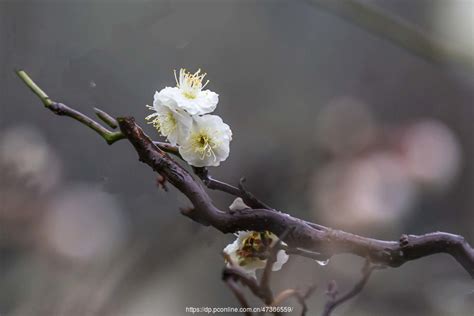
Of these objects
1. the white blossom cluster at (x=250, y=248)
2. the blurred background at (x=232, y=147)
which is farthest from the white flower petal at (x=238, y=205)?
the blurred background at (x=232, y=147)

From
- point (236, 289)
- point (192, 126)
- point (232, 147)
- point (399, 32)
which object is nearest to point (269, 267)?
point (236, 289)

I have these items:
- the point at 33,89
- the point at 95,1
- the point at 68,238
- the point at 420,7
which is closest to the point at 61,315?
the point at 68,238

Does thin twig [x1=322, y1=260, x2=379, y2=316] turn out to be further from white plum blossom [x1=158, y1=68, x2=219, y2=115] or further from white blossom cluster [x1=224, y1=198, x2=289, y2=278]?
white plum blossom [x1=158, y1=68, x2=219, y2=115]

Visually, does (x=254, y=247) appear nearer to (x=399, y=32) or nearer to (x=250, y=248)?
(x=250, y=248)

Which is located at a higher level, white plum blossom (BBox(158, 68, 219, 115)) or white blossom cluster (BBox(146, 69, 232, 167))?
white plum blossom (BBox(158, 68, 219, 115))

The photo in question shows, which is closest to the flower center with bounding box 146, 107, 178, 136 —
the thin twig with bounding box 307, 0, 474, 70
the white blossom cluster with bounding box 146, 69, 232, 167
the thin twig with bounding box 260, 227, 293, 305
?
the white blossom cluster with bounding box 146, 69, 232, 167

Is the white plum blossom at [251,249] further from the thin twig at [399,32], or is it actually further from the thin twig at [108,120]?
the thin twig at [399,32]

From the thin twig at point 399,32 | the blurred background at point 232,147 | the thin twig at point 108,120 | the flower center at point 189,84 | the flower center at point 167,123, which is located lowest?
the blurred background at point 232,147
